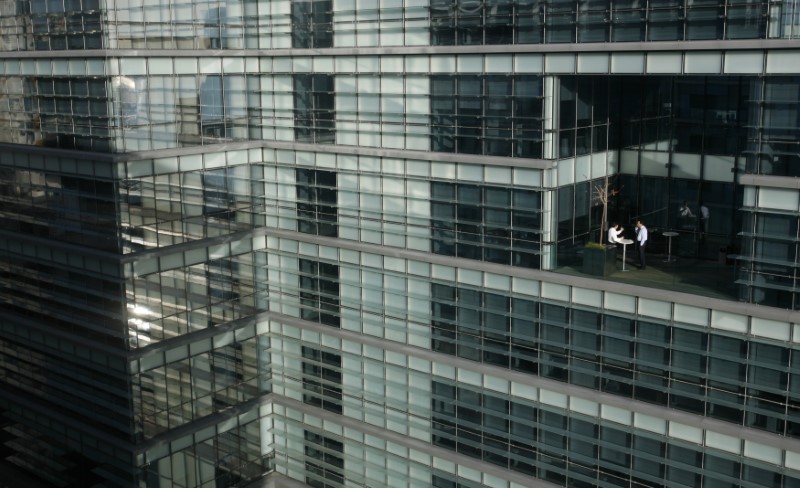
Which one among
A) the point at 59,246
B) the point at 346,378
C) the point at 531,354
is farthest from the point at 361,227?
the point at 59,246

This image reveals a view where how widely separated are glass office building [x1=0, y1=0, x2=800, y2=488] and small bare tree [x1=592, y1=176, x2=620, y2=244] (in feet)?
1.14

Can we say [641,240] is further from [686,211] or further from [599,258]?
[686,211]

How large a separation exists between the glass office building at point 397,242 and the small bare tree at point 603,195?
0.35 meters

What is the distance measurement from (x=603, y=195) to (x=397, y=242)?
9.49m

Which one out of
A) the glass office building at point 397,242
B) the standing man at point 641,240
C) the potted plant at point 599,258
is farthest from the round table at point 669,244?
the potted plant at point 599,258

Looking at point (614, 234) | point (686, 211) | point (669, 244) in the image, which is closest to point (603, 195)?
point (614, 234)

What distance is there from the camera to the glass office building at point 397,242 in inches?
1307

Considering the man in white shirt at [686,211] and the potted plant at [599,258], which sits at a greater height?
the man in white shirt at [686,211]

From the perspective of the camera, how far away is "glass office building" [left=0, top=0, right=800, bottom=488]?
33.2 metres

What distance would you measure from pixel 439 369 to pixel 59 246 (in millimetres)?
A: 19449

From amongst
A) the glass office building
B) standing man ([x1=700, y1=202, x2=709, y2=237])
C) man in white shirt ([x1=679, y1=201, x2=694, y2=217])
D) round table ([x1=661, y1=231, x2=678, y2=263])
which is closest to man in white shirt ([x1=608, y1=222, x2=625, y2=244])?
the glass office building

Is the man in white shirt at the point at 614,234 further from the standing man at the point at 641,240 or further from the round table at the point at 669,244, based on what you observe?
the round table at the point at 669,244

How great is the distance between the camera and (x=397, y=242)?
42.2 meters

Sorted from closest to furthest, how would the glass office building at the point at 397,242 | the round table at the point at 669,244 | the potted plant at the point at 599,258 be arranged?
the glass office building at the point at 397,242 < the potted plant at the point at 599,258 < the round table at the point at 669,244
